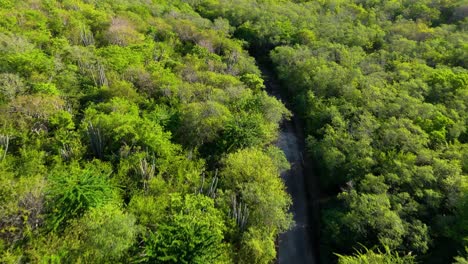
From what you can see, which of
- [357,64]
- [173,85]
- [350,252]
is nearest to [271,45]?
[357,64]

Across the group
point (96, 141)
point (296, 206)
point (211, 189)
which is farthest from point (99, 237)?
point (296, 206)

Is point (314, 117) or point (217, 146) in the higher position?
point (314, 117)

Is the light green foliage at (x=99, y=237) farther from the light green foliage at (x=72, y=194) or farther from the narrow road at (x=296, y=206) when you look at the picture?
the narrow road at (x=296, y=206)

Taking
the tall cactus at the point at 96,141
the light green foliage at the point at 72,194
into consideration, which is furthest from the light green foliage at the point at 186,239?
the tall cactus at the point at 96,141

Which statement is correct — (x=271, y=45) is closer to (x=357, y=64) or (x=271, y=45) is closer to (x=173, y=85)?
(x=357, y=64)

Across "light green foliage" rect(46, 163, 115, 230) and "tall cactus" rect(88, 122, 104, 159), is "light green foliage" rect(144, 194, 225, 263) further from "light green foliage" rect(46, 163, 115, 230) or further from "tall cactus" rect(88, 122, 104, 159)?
"tall cactus" rect(88, 122, 104, 159)

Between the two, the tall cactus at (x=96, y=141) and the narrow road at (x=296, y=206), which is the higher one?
the tall cactus at (x=96, y=141)
